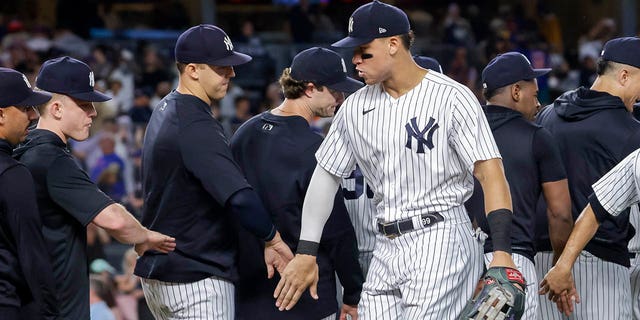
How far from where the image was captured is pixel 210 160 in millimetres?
5203

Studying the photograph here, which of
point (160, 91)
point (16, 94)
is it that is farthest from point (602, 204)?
point (160, 91)

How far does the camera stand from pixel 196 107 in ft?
17.6

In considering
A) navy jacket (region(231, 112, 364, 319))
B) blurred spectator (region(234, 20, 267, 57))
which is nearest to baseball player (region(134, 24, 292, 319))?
navy jacket (region(231, 112, 364, 319))

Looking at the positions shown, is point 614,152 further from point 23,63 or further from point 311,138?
point 23,63

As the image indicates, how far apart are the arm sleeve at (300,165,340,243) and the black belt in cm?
33

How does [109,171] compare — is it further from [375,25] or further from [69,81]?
[375,25]

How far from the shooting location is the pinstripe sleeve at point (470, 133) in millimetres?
4816

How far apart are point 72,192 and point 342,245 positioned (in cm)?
143

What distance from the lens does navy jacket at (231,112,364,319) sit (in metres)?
5.73

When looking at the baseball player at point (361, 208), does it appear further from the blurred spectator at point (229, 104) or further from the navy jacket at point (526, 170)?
the blurred spectator at point (229, 104)

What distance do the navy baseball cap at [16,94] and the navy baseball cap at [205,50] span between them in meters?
0.74

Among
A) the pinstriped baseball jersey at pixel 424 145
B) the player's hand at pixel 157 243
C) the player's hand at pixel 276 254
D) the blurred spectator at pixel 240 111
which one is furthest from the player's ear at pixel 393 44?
the blurred spectator at pixel 240 111

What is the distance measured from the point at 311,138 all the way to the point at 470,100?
1104 millimetres

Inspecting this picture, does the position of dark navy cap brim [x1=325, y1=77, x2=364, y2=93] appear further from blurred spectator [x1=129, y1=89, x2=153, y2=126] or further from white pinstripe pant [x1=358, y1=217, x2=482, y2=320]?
blurred spectator [x1=129, y1=89, x2=153, y2=126]
